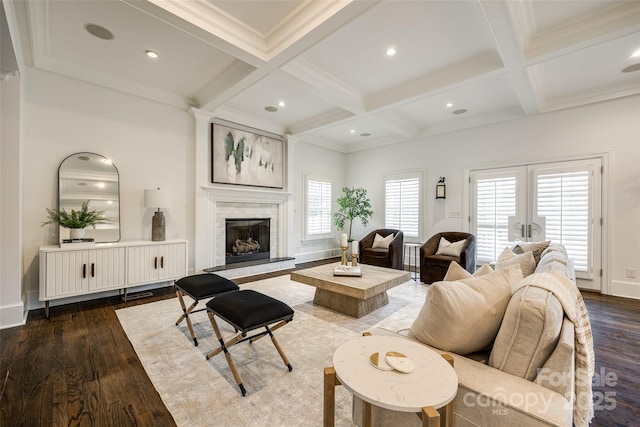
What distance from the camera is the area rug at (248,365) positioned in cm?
166

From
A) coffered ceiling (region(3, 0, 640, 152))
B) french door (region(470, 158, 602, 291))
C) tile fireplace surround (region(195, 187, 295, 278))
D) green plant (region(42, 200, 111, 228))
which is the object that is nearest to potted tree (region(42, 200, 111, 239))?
green plant (region(42, 200, 111, 228))

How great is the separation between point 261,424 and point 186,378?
30.0 inches

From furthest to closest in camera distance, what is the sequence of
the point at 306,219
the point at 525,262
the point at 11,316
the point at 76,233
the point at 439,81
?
the point at 306,219
the point at 439,81
the point at 76,233
the point at 11,316
the point at 525,262

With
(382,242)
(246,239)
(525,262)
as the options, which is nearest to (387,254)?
(382,242)

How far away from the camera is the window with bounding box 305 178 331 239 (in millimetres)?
6648

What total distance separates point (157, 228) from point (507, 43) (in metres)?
4.92

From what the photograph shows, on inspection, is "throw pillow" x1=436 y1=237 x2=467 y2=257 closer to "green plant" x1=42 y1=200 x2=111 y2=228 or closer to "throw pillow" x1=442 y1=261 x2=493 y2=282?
"throw pillow" x1=442 y1=261 x2=493 y2=282

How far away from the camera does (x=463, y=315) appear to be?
1.20 m

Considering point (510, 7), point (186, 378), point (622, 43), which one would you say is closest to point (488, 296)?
point (186, 378)

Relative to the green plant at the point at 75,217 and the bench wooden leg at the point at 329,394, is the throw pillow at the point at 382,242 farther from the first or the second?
the green plant at the point at 75,217

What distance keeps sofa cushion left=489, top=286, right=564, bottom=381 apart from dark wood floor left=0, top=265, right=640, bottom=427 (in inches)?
48.1

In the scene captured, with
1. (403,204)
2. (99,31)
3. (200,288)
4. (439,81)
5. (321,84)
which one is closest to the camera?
(200,288)

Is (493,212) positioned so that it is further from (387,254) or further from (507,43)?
(507,43)

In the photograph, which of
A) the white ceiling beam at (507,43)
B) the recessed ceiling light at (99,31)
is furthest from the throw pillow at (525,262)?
the recessed ceiling light at (99,31)
